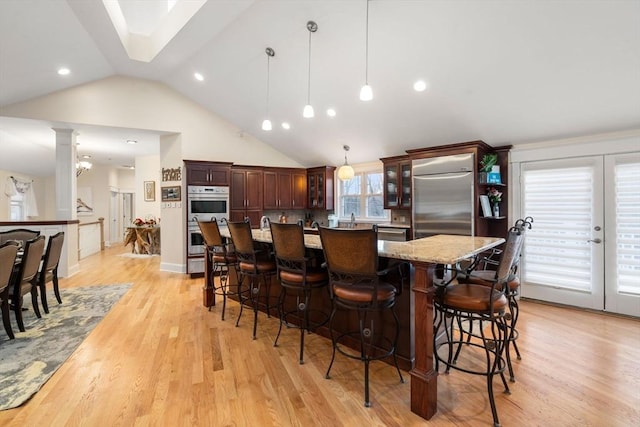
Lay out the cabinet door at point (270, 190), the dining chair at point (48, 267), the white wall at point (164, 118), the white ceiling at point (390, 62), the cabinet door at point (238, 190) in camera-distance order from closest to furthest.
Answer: the white ceiling at point (390, 62), the dining chair at point (48, 267), the white wall at point (164, 118), the cabinet door at point (238, 190), the cabinet door at point (270, 190)

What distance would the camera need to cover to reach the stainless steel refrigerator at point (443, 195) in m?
4.30

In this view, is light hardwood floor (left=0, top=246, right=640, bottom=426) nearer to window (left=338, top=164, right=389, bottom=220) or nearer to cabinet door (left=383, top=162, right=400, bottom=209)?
cabinet door (left=383, top=162, right=400, bottom=209)

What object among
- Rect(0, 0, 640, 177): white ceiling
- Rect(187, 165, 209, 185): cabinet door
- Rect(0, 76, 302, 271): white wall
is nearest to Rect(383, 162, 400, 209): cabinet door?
Rect(0, 0, 640, 177): white ceiling

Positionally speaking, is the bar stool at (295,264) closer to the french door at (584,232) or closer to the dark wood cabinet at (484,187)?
the dark wood cabinet at (484,187)

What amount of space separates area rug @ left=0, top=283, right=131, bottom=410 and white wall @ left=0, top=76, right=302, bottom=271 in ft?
6.54

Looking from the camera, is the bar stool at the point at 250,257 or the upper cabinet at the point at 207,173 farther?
the upper cabinet at the point at 207,173

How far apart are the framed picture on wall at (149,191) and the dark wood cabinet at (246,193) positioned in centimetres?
411

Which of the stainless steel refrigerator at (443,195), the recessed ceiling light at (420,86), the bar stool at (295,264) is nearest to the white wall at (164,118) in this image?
the stainless steel refrigerator at (443,195)

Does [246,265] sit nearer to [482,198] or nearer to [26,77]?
[482,198]

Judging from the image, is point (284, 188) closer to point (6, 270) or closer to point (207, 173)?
point (207, 173)

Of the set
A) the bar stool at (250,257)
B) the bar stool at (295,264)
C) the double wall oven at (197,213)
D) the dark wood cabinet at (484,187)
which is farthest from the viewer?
the double wall oven at (197,213)

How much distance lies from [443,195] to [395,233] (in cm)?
102

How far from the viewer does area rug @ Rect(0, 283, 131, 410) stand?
7.25ft

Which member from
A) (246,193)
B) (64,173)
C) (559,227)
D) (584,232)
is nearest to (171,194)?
(246,193)
